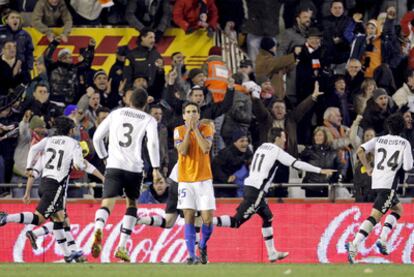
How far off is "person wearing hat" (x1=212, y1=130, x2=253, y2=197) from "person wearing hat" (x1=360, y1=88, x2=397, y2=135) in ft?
7.82

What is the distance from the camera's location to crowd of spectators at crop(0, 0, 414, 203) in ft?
82.6

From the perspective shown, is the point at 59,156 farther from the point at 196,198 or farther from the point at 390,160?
the point at 390,160

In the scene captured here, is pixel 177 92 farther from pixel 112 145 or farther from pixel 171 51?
pixel 112 145

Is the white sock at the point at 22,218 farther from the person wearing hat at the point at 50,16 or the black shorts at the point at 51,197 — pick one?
the person wearing hat at the point at 50,16

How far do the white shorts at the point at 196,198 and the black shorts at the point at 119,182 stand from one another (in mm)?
1294

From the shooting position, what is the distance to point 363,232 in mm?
21734

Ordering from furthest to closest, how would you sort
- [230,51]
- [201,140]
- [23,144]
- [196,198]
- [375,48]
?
1. [230,51]
2. [375,48]
3. [23,144]
4. [196,198]
5. [201,140]

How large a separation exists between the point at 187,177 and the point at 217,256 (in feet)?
11.2

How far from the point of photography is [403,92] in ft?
87.5

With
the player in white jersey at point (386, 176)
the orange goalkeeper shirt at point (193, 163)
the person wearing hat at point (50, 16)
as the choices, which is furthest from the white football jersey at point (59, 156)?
the person wearing hat at point (50, 16)

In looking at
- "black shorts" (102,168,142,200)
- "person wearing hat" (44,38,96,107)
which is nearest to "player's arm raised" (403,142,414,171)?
"black shorts" (102,168,142,200)

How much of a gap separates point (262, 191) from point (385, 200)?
6.43 feet

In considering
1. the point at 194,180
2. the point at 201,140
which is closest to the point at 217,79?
the point at 194,180

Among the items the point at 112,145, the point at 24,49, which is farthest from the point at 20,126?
the point at 112,145
